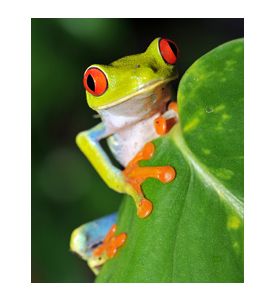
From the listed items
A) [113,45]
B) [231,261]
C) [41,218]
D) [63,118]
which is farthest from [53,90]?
[231,261]

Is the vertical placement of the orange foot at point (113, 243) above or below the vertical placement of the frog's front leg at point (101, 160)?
below

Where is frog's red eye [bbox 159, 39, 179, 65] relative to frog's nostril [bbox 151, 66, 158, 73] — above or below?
above

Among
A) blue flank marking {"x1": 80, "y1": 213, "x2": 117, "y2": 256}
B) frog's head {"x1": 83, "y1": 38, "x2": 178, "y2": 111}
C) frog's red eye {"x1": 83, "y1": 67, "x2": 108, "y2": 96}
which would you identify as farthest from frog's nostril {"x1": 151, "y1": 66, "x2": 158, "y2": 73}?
blue flank marking {"x1": 80, "y1": 213, "x2": 117, "y2": 256}

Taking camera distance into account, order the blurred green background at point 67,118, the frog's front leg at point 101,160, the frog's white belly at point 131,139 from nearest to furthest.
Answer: the frog's front leg at point 101,160
the frog's white belly at point 131,139
the blurred green background at point 67,118

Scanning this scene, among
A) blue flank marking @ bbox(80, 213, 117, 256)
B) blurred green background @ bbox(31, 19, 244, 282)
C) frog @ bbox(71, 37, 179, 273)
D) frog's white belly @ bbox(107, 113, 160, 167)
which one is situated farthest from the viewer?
blurred green background @ bbox(31, 19, 244, 282)

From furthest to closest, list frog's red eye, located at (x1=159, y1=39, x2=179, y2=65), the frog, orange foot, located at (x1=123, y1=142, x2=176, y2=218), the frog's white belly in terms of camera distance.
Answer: the frog's white belly < frog's red eye, located at (x1=159, y1=39, x2=179, y2=65) < the frog < orange foot, located at (x1=123, y1=142, x2=176, y2=218)

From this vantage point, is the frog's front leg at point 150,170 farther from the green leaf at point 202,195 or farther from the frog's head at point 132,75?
the frog's head at point 132,75

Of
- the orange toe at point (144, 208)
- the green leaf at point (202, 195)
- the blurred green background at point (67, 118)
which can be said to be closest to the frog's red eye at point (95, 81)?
the green leaf at point (202, 195)

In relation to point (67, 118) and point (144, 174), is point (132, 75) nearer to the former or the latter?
point (144, 174)

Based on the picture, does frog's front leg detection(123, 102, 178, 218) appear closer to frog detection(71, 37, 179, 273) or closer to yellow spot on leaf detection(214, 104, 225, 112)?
frog detection(71, 37, 179, 273)
